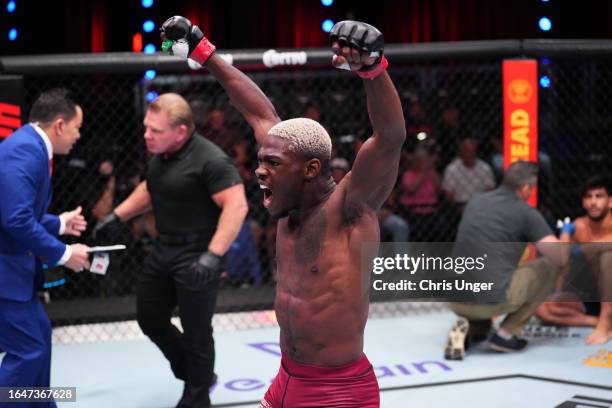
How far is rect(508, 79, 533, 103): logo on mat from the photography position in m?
4.27

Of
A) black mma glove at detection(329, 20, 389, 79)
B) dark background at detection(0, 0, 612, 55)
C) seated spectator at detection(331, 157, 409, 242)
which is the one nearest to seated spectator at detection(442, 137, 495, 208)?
seated spectator at detection(331, 157, 409, 242)

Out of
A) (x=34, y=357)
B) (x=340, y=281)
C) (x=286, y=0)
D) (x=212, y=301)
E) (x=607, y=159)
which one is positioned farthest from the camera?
(x=286, y=0)

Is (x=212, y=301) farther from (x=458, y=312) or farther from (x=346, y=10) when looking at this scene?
(x=346, y=10)

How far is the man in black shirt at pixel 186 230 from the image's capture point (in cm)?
313

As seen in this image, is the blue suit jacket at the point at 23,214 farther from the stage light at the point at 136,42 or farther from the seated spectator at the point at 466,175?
the stage light at the point at 136,42

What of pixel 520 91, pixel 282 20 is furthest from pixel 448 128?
pixel 282 20

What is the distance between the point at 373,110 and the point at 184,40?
0.80 m

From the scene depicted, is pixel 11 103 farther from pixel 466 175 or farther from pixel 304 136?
pixel 466 175

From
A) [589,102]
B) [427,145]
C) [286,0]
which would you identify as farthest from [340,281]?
[286,0]

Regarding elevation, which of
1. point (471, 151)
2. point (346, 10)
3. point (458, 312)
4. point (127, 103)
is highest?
point (346, 10)

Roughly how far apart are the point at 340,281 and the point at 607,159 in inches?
158

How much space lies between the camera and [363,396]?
1936 mm

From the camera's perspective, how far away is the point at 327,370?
1941mm

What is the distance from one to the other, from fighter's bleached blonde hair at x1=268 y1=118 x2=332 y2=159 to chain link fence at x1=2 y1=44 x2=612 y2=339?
105 inches
